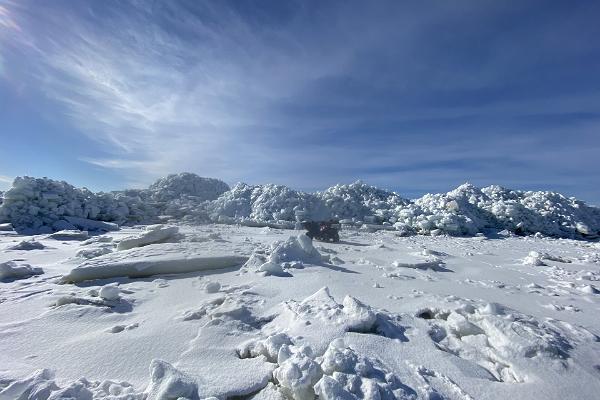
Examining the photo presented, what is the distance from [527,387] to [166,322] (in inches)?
95.3

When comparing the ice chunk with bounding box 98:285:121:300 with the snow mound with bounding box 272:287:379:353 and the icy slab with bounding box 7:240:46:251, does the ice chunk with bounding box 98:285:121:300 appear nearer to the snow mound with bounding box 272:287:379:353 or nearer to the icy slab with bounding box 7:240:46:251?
the snow mound with bounding box 272:287:379:353

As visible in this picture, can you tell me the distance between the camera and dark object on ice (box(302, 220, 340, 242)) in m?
7.52

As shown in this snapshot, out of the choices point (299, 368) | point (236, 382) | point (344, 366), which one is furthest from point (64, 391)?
point (344, 366)

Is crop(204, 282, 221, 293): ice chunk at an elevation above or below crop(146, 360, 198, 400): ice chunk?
above

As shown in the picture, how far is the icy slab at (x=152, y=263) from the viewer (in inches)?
154

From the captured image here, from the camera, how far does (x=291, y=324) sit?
247 cm

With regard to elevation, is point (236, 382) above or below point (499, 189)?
below

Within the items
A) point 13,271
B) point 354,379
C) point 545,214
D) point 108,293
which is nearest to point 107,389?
point 354,379

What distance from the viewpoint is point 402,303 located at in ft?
10.1

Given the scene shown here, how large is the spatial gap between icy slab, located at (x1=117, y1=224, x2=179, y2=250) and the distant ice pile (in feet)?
16.6

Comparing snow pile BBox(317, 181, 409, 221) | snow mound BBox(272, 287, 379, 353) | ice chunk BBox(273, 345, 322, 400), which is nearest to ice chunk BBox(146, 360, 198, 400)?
ice chunk BBox(273, 345, 322, 400)

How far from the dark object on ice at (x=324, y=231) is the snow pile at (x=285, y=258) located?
107 inches

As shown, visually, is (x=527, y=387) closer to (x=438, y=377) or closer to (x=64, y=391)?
(x=438, y=377)

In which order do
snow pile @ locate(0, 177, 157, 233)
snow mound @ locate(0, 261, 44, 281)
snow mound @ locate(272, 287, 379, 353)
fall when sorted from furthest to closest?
snow pile @ locate(0, 177, 157, 233) → snow mound @ locate(0, 261, 44, 281) → snow mound @ locate(272, 287, 379, 353)
